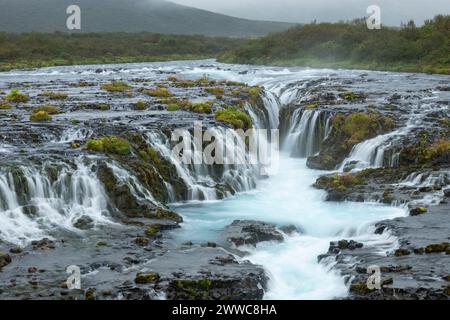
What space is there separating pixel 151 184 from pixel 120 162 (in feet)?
5.11

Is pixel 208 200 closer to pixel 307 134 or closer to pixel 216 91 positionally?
pixel 307 134

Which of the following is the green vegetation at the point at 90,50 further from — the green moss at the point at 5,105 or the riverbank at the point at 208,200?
the riverbank at the point at 208,200

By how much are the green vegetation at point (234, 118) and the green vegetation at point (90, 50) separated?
59.8 m

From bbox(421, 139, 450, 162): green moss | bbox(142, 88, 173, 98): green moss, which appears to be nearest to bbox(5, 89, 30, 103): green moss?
bbox(142, 88, 173, 98): green moss

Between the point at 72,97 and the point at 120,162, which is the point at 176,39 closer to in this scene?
the point at 72,97

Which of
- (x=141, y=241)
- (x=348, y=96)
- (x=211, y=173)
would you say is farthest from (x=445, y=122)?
(x=141, y=241)

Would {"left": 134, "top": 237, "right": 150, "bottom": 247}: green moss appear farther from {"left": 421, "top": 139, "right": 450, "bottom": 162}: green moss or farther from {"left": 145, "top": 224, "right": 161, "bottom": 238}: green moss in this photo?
{"left": 421, "top": 139, "right": 450, "bottom": 162}: green moss

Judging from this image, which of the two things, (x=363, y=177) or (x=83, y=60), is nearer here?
(x=363, y=177)

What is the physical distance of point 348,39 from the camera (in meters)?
96.6

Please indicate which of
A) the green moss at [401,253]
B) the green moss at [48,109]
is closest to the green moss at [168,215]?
the green moss at [401,253]

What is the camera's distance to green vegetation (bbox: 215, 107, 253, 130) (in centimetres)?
3422

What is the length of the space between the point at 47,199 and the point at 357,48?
73630 mm
